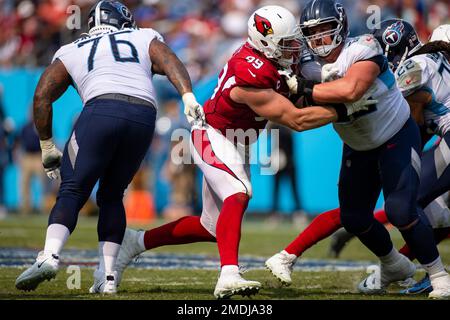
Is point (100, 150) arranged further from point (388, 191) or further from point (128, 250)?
point (388, 191)

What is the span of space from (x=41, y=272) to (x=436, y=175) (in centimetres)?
251

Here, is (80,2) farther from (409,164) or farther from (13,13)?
(409,164)

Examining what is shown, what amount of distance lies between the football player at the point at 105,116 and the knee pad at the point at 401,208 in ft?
3.80

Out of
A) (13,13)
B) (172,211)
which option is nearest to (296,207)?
(172,211)

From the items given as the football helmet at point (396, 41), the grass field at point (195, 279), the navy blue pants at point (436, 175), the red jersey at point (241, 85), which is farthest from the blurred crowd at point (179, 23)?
the red jersey at point (241, 85)

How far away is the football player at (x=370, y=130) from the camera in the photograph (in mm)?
4539

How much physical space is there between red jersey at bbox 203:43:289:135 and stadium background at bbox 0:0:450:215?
6961mm

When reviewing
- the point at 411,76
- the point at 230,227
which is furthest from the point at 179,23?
the point at 230,227

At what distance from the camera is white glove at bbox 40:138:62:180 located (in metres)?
4.93

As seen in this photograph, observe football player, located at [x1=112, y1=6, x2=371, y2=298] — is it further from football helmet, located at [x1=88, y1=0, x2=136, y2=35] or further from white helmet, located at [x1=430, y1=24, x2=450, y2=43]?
white helmet, located at [x1=430, y1=24, x2=450, y2=43]

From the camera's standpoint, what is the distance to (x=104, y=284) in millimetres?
4828

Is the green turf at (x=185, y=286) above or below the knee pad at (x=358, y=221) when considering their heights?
below

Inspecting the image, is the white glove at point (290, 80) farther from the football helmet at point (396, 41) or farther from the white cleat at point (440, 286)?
the white cleat at point (440, 286)
